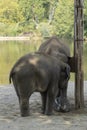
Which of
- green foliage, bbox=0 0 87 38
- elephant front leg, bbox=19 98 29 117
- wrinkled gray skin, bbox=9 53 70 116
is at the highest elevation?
wrinkled gray skin, bbox=9 53 70 116

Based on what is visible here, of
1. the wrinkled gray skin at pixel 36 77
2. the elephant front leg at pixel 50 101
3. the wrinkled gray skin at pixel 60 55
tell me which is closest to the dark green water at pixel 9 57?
the wrinkled gray skin at pixel 60 55

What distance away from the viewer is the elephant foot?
7898 mm

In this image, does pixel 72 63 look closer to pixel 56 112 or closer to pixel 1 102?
pixel 56 112

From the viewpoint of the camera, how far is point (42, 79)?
23.2 ft

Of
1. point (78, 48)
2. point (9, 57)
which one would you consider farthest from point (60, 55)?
point (9, 57)

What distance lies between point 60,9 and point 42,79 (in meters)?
57.6

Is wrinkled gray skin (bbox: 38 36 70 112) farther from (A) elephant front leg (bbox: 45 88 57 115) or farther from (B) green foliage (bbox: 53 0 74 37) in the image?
(B) green foliage (bbox: 53 0 74 37)

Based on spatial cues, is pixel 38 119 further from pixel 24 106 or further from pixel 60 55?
pixel 60 55

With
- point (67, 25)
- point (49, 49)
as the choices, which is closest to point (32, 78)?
point (49, 49)

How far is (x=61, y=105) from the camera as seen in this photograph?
793 cm

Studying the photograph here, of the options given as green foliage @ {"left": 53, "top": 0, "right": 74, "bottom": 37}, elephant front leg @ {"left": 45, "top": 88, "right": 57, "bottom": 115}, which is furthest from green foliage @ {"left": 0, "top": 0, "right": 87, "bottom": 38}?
elephant front leg @ {"left": 45, "top": 88, "right": 57, "bottom": 115}

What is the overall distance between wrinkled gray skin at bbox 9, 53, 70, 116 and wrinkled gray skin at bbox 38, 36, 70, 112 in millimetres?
445

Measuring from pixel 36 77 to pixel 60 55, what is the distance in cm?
115

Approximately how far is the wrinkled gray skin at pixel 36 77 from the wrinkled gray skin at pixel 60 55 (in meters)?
0.44
